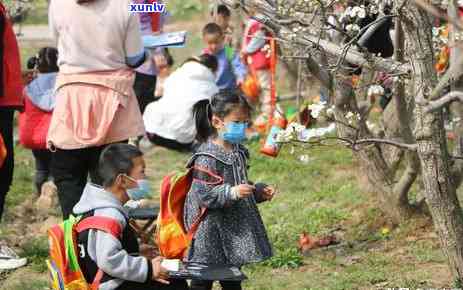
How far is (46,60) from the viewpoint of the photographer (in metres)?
7.69

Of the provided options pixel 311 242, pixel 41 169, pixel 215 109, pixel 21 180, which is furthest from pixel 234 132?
pixel 21 180

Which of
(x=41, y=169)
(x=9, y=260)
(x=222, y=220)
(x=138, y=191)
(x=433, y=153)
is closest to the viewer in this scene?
(x=138, y=191)

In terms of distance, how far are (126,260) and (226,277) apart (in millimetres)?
633

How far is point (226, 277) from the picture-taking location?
4.82 metres

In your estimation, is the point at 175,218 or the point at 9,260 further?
the point at 9,260

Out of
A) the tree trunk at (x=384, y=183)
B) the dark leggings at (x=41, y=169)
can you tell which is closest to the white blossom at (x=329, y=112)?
the tree trunk at (x=384, y=183)

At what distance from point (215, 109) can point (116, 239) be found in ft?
3.54

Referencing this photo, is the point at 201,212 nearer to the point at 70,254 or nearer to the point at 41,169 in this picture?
the point at 70,254

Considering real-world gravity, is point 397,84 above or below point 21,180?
above

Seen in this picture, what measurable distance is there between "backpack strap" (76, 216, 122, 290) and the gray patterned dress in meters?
0.72

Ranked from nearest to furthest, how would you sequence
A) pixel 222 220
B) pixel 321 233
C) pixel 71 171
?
pixel 222 220, pixel 71 171, pixel 321 233

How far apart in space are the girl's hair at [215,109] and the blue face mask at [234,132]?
76 mm

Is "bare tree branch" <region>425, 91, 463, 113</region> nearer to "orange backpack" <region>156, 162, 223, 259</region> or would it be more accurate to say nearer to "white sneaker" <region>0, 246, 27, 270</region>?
"orange backpack" <region>156, 162, 223, 259</region>

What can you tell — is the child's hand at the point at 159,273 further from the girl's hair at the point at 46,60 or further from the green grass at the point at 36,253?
the girl's hair at the point at 46,60
